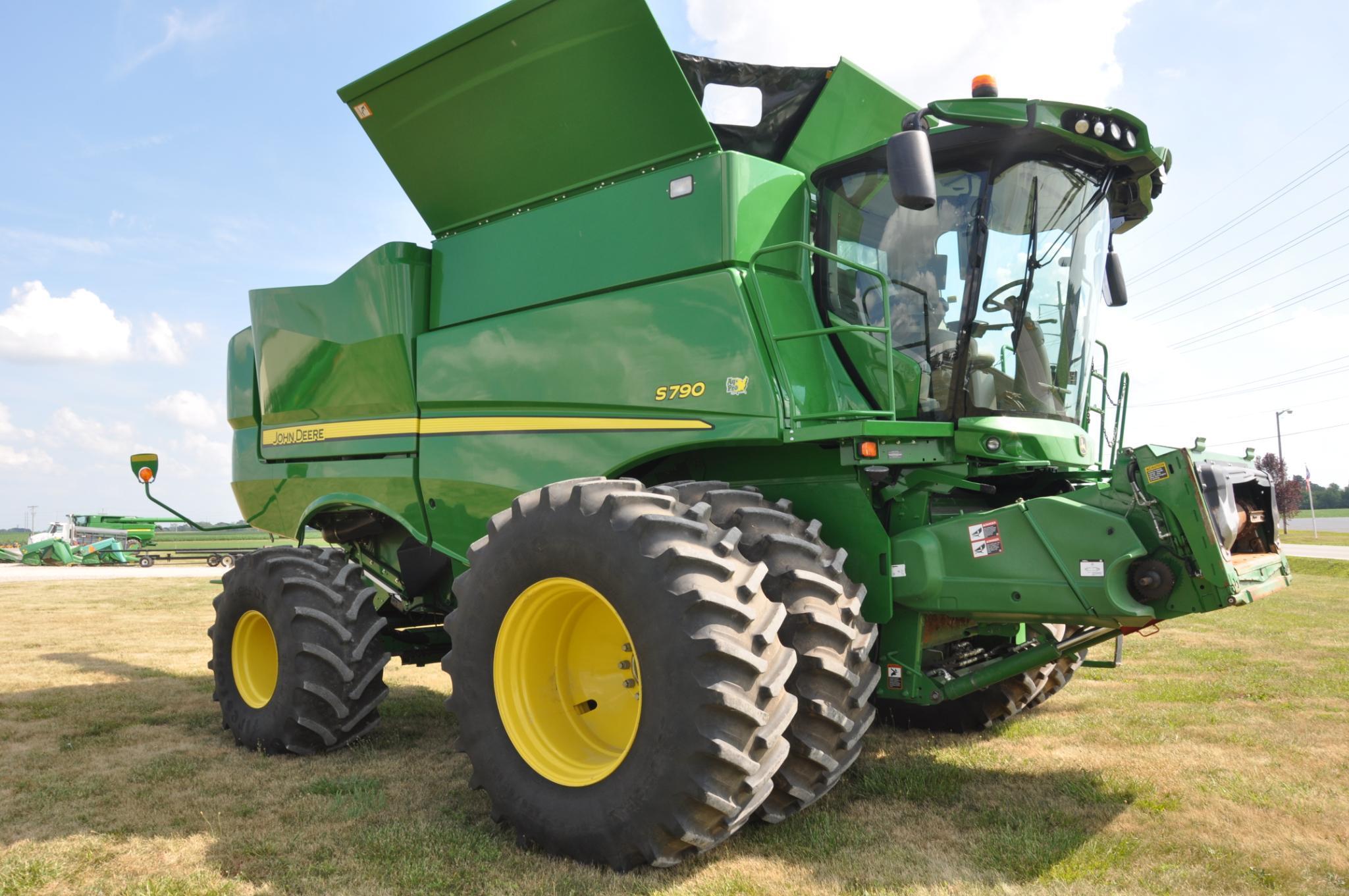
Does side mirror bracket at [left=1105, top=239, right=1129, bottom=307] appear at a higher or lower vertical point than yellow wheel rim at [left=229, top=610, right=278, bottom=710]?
higher

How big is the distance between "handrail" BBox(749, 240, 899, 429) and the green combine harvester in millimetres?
24

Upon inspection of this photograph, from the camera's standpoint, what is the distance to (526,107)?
5.19 m

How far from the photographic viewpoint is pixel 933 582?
13.4 feet

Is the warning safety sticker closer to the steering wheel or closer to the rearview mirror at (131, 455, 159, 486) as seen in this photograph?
the steering wheel

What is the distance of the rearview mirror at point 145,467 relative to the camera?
765 cm

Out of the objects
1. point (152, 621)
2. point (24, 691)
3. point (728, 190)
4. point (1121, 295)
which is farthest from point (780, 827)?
point (152, 621)

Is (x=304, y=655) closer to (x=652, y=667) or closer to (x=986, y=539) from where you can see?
(x=652, y=667)

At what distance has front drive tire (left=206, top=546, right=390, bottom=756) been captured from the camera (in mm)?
5391

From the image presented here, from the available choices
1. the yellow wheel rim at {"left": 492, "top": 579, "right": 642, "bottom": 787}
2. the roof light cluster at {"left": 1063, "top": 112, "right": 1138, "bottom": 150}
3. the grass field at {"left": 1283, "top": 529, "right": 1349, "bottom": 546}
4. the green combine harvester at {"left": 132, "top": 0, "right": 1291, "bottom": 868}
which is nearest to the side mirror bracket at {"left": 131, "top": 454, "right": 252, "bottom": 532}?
the green combine harvester at {"left": 132, "top": 0, "right": 1291, "bottom": 868}

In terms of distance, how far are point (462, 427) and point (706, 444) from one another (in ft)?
5.76

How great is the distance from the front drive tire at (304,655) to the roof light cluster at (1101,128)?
4566 millimetres

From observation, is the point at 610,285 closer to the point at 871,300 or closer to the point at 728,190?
the point at 728,190

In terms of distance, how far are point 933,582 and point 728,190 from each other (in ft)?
6.83

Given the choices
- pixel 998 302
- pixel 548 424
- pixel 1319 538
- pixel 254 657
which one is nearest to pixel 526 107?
pixel 548 424
